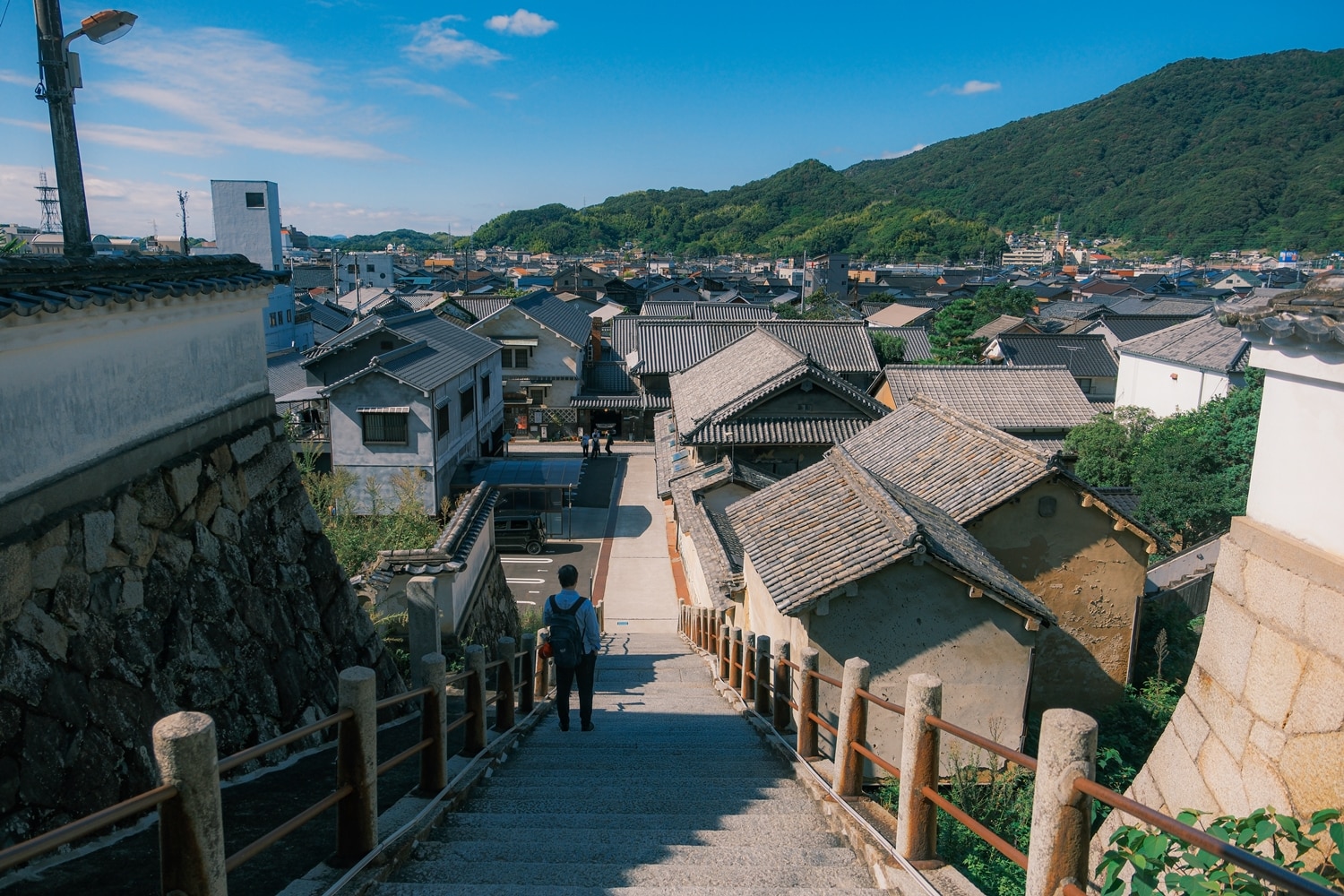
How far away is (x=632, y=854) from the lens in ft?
16.5

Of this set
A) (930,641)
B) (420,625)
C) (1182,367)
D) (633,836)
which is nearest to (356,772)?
(633,836)

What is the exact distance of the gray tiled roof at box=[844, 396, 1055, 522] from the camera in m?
14.2

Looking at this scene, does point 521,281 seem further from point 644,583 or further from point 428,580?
point 428,580

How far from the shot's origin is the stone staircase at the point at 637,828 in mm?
4609

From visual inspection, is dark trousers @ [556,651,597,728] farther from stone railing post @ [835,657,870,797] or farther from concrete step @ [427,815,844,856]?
stone railing post @ [835,657,870,797]

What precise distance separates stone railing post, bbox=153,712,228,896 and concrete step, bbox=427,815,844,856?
1942 millimetres

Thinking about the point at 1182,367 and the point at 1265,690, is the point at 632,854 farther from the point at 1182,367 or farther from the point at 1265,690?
the point at 1182,367

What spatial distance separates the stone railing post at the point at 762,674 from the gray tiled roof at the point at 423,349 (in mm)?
17681

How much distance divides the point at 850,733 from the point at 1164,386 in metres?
32.3

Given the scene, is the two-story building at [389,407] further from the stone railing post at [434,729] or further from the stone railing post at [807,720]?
the stone railing post at [434,729]

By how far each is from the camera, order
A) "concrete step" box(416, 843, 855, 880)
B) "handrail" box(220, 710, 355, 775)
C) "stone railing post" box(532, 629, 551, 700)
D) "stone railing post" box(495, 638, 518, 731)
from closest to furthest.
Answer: "handrail" box(220, 710, 355, 775) → "concrete step" box(416, 843, 855, 880) → "stone railing post" box(495, 638, 518, 731) → "stone railing post" box(532, 629, 551, 700)

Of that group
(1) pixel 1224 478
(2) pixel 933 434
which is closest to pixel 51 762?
(2) pixel 933 434

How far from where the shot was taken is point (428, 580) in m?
11.5

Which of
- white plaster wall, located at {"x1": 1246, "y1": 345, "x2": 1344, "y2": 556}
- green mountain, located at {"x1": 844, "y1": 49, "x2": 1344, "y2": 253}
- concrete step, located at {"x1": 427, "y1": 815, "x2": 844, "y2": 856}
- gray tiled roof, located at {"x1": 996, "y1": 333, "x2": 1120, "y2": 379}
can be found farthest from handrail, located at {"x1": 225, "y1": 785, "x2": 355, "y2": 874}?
green mountain, located at {"x1": 844, "y1": 49, "x2": 1344, "y2": 253}
